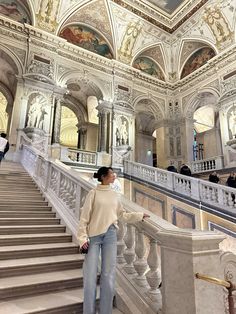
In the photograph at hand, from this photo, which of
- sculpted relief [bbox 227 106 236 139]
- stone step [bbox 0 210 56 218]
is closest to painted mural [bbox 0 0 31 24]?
stone step [bbox 0 210 56 218]

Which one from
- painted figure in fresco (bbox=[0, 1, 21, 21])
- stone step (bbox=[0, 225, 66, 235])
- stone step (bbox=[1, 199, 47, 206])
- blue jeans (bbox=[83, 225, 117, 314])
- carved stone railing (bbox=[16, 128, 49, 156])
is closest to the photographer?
blue jeans (bbox=[83, 225, 117, 314])

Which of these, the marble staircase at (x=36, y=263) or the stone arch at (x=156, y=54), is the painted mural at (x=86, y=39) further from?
the marble staircase at (x=36, y=263)

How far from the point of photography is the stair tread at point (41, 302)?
6.98ft

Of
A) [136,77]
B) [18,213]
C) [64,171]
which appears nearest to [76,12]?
[136,77]

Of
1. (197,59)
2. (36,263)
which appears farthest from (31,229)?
(197,59)

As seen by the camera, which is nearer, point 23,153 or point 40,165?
point 40,165

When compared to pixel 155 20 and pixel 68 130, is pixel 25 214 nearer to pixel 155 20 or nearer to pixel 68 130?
pixel 155 20

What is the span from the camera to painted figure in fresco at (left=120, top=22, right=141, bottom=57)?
1417 cm

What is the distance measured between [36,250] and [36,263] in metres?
0.31

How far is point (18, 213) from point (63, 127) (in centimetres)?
1692

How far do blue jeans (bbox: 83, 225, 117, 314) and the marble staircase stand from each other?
1.42 ft

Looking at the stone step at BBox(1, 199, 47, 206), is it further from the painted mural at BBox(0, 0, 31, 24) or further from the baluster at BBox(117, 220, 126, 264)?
the painted mural at BBox(0, 0, 31, 24)

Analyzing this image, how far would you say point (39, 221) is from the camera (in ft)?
13.2

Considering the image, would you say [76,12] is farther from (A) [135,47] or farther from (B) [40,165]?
(B) [40,165]
